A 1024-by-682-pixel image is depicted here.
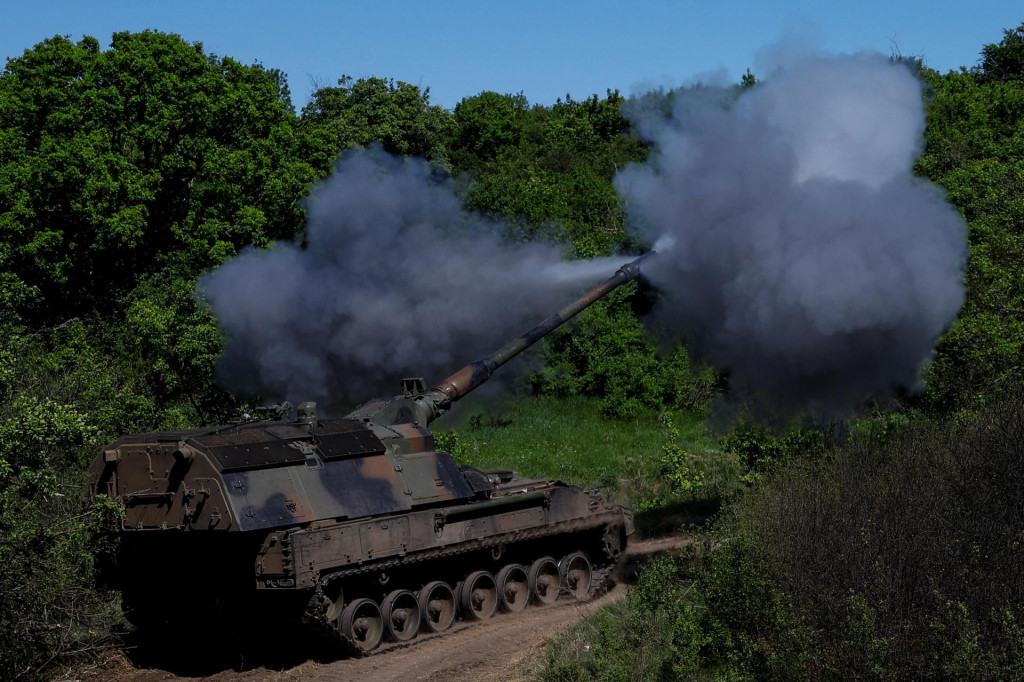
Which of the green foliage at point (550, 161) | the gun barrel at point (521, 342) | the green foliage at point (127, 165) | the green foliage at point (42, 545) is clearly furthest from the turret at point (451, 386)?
the green foliage at point (127, 165)

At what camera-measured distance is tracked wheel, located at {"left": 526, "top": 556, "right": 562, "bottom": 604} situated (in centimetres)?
1903

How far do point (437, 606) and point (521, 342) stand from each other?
14.3ft

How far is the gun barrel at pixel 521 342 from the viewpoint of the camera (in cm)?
1823

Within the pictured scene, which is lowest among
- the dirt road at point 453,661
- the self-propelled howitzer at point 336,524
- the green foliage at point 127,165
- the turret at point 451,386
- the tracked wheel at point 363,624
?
the dirt road at point 453,661

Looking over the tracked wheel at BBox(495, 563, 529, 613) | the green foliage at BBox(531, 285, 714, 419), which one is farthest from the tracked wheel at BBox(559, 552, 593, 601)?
the green foliage at BBox(531, 285, 714, 419)

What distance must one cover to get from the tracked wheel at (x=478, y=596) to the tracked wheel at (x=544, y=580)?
82cm

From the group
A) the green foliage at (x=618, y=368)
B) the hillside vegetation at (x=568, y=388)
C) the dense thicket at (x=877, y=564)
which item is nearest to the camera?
the dense thicket at (x=877, y=564)

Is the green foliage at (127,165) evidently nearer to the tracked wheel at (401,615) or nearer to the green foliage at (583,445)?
the green foliage at (583,445)

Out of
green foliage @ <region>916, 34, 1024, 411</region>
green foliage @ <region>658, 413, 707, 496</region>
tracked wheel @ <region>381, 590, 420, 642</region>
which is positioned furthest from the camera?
green foliage @ <region>658, 413, 707, 496</region>

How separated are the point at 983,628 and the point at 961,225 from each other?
638 centimetres

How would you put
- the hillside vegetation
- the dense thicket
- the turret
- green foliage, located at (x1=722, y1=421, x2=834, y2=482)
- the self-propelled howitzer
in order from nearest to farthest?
the dense thicket
the hillside vegetation
the self-propelled howitzer
the turret
green foliage, located at (x1=722, y1=421, x2=834, y2=482)

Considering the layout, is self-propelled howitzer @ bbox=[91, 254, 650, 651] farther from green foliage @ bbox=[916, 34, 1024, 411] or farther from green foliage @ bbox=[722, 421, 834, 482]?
green foliage @ bbox=[916, 34, 1024, 411]

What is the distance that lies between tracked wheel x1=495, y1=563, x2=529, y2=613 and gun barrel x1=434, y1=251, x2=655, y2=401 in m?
2.88

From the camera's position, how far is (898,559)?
12547 millimetres
